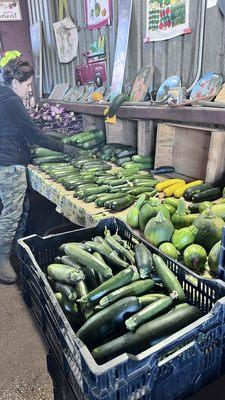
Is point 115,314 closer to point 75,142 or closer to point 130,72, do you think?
point 75,142

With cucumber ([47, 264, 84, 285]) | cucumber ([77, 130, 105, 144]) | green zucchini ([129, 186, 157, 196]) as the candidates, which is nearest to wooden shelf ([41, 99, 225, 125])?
cucumber ([77, 130, 105, 144])

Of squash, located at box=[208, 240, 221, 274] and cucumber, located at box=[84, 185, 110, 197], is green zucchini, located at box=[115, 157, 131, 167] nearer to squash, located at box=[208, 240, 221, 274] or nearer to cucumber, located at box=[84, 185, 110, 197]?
cucumber, located at box=[84, 185, 110, 197]

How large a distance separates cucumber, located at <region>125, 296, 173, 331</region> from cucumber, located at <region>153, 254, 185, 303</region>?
5cm

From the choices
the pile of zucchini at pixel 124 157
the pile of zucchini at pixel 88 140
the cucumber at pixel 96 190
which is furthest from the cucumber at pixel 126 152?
the cucumber at pixel 96 190

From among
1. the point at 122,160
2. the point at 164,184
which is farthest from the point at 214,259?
the point at 122,160

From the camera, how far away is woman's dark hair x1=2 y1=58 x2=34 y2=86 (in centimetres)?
337

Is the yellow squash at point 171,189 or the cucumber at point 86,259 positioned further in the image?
the yellow squash at point 171,189

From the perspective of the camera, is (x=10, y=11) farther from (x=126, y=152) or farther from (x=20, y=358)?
(x=20, y=358)

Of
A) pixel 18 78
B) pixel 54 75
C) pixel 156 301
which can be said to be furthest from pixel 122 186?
pixel 54 75

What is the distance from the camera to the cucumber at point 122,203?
7.18 feet

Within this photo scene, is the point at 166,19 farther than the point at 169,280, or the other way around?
the point at 166,19

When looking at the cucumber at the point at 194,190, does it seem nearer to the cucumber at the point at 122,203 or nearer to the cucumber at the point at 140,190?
the cucumber at the point at 140,190

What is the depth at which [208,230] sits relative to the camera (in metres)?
1.57

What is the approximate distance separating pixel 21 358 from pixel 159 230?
1.62 metres
